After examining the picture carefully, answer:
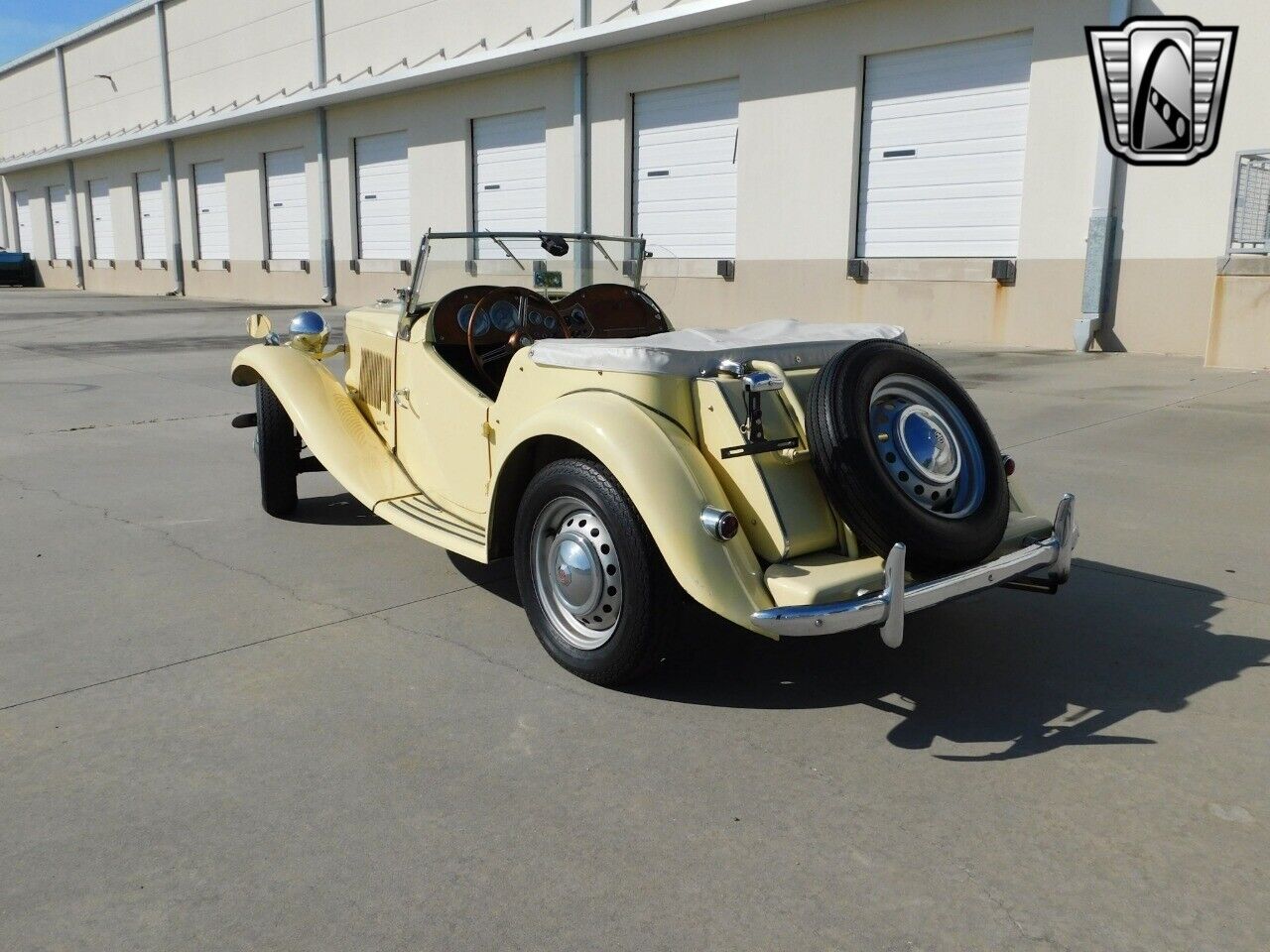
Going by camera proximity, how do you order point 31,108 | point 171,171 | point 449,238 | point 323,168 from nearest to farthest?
point 449,238
point 323,168
point 171,171
point 31,108

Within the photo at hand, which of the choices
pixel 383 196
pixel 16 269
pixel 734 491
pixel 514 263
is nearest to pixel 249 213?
pixel 383 196

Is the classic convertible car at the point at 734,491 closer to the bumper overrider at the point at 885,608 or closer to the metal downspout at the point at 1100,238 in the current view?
the bumper overrider at the point at 885,608

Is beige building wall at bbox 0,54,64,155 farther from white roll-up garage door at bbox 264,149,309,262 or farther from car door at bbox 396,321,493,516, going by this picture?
car door at bbox 396,321,493,516

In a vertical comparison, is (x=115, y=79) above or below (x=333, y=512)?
above

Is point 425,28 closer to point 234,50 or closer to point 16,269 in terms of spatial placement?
point 234,50

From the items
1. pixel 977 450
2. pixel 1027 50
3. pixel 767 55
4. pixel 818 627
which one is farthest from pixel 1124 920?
pixel 767 55

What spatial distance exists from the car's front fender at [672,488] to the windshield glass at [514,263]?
1566mm

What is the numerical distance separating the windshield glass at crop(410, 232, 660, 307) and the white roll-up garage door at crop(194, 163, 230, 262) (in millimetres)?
26789

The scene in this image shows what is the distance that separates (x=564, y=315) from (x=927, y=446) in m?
2.13

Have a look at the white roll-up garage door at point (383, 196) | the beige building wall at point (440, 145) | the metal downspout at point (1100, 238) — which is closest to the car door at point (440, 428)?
the metal downspout at point (1100, 238)

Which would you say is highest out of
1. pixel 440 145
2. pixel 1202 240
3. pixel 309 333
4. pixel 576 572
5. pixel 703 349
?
pixel 440 145

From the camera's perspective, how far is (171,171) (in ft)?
102

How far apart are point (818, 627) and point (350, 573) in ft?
7.98

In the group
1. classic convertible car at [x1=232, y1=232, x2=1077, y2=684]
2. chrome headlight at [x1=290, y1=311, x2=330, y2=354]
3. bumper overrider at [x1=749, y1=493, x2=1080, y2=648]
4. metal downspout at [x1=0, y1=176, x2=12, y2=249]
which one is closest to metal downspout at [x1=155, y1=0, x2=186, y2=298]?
metal downspout at [x1=0, y1=176, x2=12, y2=249]
